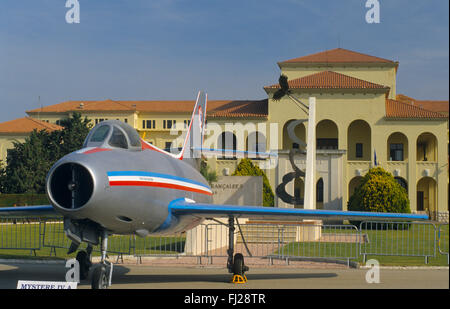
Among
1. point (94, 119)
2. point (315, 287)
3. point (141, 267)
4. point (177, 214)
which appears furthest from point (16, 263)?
point (94, 119)

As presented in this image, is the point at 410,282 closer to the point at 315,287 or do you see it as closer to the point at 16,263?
the point at 315,287

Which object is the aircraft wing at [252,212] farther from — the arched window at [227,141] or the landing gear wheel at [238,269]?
the arched window at [227,141]

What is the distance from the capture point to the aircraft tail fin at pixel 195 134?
18250 millimetres

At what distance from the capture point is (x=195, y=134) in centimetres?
2023

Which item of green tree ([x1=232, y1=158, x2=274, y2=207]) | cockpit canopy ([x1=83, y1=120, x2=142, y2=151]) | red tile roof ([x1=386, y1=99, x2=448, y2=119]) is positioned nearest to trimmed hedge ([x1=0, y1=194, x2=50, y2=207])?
green tree ([x1=232, y1=158, x2=274, y2=207])

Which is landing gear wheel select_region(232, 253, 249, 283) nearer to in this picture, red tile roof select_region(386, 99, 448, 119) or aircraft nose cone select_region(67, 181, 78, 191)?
aircraft nose cone select_region(67, 181, 78, 191)

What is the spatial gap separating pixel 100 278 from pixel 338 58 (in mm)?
66039

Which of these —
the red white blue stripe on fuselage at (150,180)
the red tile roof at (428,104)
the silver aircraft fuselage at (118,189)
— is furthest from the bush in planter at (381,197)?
the red tile roof at (428,104)

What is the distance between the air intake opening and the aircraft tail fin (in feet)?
22.1

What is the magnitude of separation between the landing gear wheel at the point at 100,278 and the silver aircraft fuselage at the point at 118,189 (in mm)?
837

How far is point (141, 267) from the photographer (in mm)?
17828

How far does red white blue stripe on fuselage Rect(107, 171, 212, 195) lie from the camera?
10898 mm

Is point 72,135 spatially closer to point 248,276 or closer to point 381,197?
point 381,197
